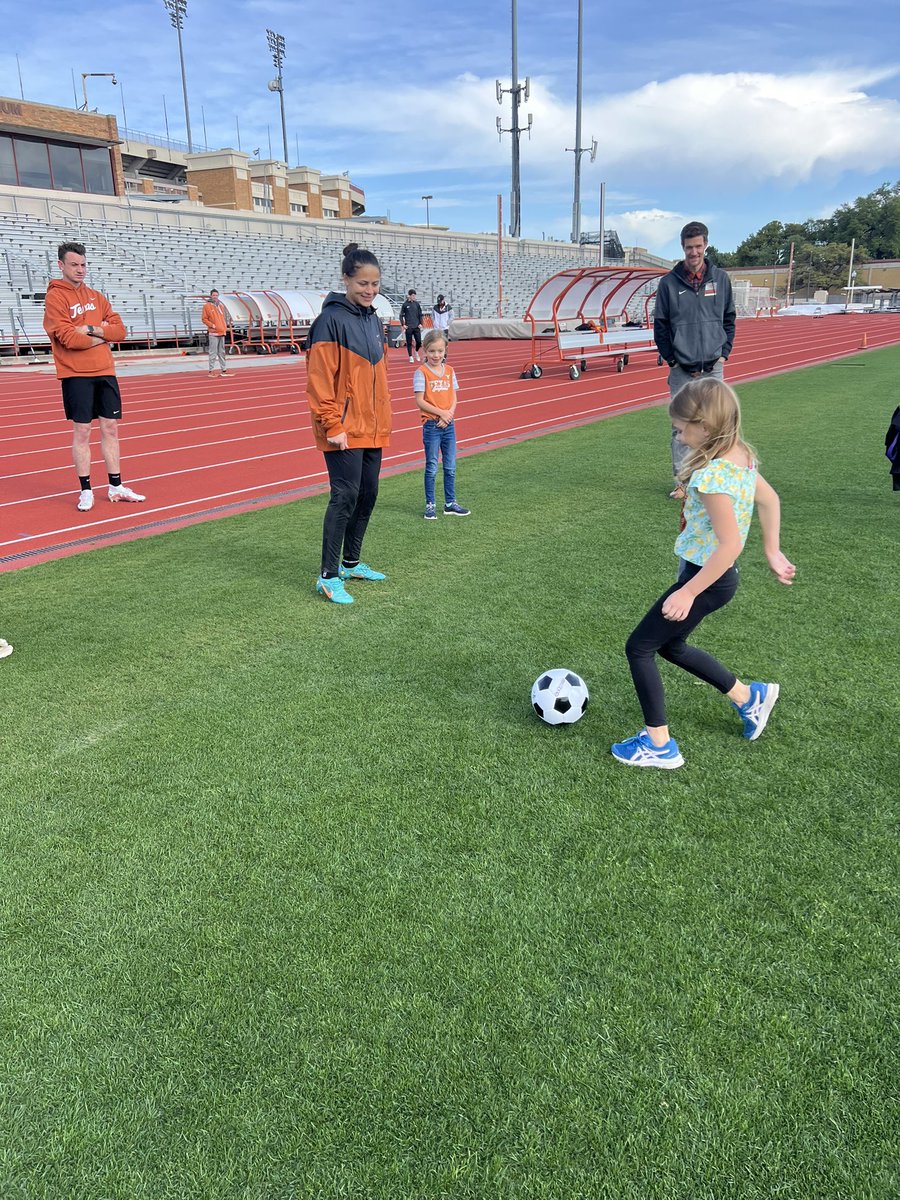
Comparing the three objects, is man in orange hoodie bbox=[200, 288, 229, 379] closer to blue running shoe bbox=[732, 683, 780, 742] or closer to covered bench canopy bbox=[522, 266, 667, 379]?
covered bench canopy bbox=[522, 266, 667, 379]

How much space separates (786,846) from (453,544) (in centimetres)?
406

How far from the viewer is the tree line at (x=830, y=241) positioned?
95.0 metres

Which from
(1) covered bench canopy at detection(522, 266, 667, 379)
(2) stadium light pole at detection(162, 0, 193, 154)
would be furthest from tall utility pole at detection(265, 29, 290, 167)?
(1) covered bench canopy at detection(522, 266, 667, 379)

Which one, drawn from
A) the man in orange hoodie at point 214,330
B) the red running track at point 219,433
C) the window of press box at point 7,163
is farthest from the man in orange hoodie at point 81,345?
the window of press box at point 7,163

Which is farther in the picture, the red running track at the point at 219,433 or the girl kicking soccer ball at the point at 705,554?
the red running track at the point at 219,433

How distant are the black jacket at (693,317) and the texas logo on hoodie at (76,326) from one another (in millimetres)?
4501

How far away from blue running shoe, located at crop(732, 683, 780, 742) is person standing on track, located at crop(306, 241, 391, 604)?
2.63m

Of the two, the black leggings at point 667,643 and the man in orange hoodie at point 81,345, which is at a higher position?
the man in orange hoodie at point 81,345

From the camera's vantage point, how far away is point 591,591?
17.2 feet

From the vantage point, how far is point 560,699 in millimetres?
3609

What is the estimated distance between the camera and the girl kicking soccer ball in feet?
9.19

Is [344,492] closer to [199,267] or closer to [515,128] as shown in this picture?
[199,267]

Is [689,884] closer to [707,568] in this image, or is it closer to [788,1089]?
[788,1089]

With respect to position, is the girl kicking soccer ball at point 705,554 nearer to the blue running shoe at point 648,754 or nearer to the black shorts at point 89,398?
the blue running shoe at point 648,754
